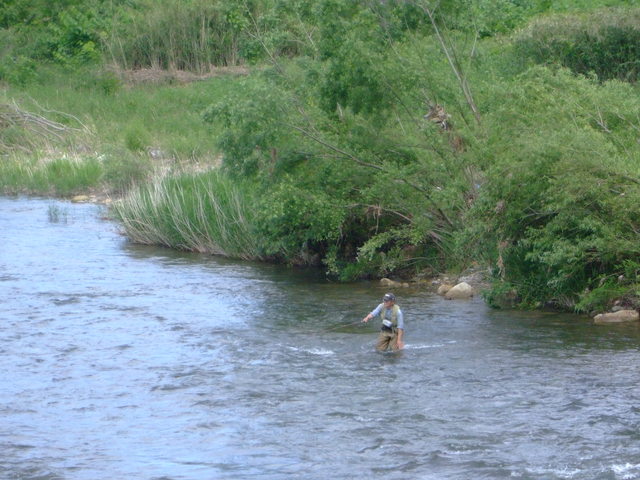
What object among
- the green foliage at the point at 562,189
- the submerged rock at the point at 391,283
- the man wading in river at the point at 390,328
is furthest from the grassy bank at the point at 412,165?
the man wading in river at the point at 390,328

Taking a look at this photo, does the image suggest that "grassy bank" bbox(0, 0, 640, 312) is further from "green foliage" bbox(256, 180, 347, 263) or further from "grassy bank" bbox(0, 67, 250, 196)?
"grassy bank" bbox(0, 67, 250, 196)

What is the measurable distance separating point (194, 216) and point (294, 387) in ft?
39.8

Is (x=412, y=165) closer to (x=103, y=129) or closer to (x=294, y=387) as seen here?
(x=294, y=387)

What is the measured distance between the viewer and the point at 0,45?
54.9 metres

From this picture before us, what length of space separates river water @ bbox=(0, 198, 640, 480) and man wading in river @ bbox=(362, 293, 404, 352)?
0.69 ft

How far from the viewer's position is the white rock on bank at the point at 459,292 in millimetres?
20141

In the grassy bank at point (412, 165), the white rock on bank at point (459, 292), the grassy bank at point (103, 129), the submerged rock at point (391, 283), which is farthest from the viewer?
the grassy bank at point (103, 129)

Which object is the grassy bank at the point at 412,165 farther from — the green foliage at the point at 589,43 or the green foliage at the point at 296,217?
the green foliage at the point at 589,43

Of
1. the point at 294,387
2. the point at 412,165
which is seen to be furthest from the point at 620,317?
the point at 294,387

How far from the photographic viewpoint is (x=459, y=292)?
20.2 meters

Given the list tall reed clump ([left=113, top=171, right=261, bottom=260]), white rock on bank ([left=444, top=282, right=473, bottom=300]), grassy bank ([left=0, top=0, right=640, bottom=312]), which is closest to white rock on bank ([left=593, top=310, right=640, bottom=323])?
grassy bank ([left=0, top=0, right=640, bottom=312])

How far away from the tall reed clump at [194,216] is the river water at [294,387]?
9.62 feet

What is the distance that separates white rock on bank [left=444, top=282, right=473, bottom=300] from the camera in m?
20.1

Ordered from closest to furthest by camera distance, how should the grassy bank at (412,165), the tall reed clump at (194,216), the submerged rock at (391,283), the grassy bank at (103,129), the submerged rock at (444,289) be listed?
the grassy bank at (412,165) → the submerged rock at (444,289) → the submerged rock at (391,283) → the tall reed clump at (194,216) → the grassy bank at (103,129)
